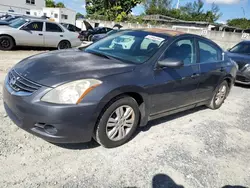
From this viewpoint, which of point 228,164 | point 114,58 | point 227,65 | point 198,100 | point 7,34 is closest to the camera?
point 228,164

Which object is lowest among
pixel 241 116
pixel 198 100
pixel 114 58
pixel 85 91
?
pixel 241 116

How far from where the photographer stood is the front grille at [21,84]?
2.61 m

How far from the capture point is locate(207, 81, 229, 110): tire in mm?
4953

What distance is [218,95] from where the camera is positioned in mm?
5102

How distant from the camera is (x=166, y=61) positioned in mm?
3293

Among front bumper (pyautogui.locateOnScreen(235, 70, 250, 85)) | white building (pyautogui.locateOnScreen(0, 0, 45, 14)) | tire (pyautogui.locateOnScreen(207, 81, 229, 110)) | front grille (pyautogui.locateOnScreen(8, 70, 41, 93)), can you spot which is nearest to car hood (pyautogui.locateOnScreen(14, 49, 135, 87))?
front grille (pyautogui.locateOnScreen(8, 70, 41, 93))

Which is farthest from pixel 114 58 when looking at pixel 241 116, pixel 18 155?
pixel 241 116

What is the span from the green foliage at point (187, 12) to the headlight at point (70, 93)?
5428cm

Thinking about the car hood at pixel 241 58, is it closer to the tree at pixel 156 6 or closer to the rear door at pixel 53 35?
the rear door at pixel 53 35

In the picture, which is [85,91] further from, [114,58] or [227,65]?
[227,65]

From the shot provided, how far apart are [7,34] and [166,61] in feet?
27.7

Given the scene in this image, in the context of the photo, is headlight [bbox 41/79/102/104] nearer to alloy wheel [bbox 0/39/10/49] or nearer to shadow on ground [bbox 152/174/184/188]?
shadow on ground [bbox 152/174/184/188]

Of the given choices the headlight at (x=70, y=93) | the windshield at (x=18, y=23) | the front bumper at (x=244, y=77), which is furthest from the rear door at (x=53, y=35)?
the headlight at (x=70, y=93)

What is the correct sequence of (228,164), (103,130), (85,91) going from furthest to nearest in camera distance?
1. (228,164)
2. (103,130)
3. (85,91)
